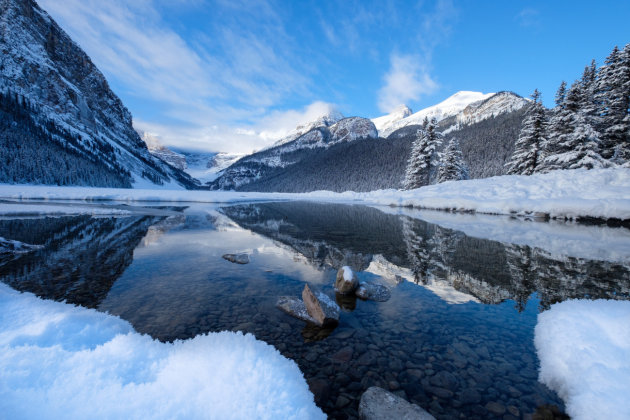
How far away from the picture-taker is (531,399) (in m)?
3.38

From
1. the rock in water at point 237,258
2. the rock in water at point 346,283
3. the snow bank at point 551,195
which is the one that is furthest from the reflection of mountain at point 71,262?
the snow bank at point 551,195

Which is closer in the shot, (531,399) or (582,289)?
(531,399)

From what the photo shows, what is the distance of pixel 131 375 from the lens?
2.99 m

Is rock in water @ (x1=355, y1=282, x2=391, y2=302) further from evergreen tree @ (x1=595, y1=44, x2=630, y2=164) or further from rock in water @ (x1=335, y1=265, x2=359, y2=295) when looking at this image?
evergreen tree @ (x1=595, y1=44, x2=630, y2=164)

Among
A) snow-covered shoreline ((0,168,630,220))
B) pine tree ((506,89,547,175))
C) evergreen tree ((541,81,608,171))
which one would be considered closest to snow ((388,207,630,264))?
snow-covered shoreline ((0,168,630,220))

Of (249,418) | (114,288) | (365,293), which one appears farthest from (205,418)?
(114,288)

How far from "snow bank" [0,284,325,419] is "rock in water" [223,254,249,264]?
5092 millimetres

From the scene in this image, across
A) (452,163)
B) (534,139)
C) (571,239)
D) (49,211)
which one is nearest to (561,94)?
(534,139)

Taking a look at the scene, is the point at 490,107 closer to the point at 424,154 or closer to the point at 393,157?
the point at 393,157

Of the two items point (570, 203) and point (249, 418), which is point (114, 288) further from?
point (570, 203)

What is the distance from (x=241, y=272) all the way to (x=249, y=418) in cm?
596

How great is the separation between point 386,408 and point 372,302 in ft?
11.1

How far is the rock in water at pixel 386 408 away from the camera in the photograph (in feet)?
9.52

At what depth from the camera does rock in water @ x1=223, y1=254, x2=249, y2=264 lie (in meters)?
9.24
